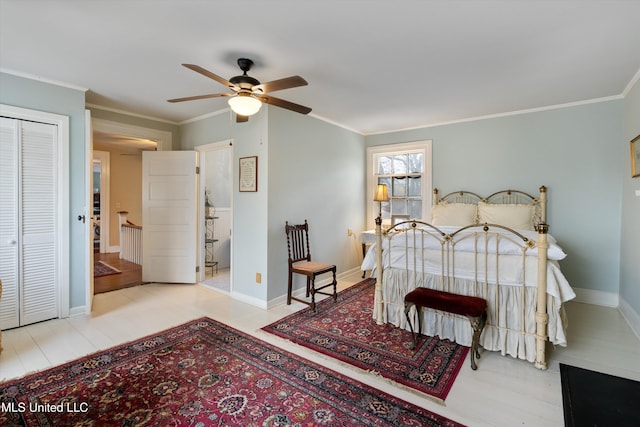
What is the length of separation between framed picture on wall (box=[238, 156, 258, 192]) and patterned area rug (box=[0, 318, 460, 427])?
6.18 ft

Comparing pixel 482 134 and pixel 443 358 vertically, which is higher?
pixel 482 134

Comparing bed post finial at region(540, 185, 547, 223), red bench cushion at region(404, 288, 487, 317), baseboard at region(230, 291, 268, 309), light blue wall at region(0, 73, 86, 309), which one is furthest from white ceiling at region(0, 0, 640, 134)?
baseboard at region(230, 291, 268, 309)

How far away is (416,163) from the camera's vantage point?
5078mm

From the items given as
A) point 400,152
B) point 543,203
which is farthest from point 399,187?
point 543,203

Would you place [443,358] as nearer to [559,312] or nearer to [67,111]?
[559,312]

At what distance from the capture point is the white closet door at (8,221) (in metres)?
2.87

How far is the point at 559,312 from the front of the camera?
7.77ft

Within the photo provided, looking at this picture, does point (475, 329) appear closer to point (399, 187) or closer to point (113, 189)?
point (399, 187)

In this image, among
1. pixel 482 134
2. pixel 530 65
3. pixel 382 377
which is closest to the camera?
pixel 382 377

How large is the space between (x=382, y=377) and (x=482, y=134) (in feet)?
12.2

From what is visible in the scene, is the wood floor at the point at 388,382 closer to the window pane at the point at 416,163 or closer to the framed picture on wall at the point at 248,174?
the framed picture on wall at the point at 248,174

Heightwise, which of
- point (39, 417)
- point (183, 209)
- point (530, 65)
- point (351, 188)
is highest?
point (530, 65)

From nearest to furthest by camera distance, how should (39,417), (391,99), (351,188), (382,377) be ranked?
(39,417), (382,377), (391,99), (351,188)

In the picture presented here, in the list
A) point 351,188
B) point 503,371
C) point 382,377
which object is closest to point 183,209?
point 351,188
